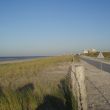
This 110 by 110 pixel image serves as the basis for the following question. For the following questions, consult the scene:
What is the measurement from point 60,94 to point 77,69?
9.94ft

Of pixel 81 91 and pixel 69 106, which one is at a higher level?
pixel 81 91

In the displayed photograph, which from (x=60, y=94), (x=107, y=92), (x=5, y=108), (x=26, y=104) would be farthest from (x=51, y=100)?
(x=107, y=92)

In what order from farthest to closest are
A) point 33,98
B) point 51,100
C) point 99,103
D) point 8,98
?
point 99,103 < point 51,100 < point 33,98 < point 8,98

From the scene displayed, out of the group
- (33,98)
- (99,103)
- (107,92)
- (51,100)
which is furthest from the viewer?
(107,92)

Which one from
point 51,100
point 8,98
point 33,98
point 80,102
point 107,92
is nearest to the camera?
point 80,102

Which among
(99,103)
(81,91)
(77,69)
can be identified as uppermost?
(77,69)

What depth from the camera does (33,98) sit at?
8.58 meters

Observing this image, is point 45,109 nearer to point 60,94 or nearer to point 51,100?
point 51,100

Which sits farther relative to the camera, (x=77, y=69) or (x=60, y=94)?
(x=60, y=94)

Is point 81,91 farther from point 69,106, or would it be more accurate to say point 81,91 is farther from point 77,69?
point 69,106

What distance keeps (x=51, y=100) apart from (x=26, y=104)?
1.34 m

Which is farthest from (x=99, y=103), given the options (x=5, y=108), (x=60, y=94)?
A: (x=5, y=108)

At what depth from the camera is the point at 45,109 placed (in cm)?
849

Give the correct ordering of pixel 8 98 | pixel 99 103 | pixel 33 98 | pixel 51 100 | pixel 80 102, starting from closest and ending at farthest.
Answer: pixel 80 102 < pixel 8 98 < pixel 33 98 < pixel 51 100 < pixel 99 103
